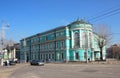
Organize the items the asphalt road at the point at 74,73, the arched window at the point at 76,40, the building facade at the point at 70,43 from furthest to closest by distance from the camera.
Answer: the arched window at the point at 76,40 → the building facade at the point at 70,43 → the asphalt road at the point at 74,73

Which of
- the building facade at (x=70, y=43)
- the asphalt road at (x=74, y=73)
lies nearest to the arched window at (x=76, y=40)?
the building facade at (x=70, y=43)

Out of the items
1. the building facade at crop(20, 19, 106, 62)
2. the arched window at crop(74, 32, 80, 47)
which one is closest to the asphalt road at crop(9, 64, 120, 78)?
the building facade at crop(20, 19, 106, 62)

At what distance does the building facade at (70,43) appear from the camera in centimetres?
7744

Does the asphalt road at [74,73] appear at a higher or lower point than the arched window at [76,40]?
lower

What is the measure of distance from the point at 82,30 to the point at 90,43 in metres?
5.37

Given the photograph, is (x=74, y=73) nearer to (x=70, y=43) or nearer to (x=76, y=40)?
(x=76, y=40)

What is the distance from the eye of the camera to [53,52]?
88.8m

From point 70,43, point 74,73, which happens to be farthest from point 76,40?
point 74,73

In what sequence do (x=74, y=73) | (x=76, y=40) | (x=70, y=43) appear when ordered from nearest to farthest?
(x=74, y=73)
(x=76, y=40)
(x=70, y=43)

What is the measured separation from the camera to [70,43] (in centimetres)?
8094

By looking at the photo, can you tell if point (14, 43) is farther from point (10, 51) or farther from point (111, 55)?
point (111, 55)

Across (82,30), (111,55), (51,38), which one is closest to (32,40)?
(51,38)

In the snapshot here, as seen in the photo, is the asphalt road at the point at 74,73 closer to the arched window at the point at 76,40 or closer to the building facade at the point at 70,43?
the building facade at the point at 70,43

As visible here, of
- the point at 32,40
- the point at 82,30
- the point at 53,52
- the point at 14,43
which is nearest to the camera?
the point at 82,30
